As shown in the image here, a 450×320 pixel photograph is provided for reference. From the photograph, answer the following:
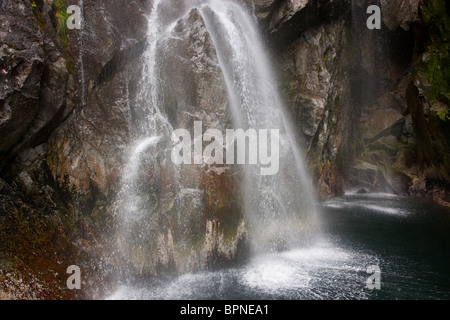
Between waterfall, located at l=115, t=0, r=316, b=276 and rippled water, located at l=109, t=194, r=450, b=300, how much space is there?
976 millimetres

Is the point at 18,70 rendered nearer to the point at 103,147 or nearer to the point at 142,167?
the point at 103,147

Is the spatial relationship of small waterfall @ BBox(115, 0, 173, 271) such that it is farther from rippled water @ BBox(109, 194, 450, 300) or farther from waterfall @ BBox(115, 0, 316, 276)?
rippled water @ BBox(109, 194, 450, 300)

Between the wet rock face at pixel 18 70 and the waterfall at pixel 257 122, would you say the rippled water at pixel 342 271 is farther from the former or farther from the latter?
the wet rock face at pixel 18 70

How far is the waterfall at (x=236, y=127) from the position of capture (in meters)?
8.71

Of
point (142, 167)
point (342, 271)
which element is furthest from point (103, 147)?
point (342, 271)

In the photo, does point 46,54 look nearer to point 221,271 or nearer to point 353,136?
point 221,271

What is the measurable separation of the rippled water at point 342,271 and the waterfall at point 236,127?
0.98 metres

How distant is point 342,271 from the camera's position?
27.6 ft

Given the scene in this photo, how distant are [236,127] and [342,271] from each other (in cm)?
533

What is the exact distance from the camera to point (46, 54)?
8117 mm

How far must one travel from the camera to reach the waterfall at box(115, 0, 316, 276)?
8711mm

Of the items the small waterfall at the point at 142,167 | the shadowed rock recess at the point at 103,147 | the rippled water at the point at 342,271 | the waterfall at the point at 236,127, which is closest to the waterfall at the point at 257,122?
the waterfall at the point at 236,127

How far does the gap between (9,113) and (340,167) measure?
656 inches

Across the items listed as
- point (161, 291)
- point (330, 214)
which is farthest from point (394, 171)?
point (161, 291)
